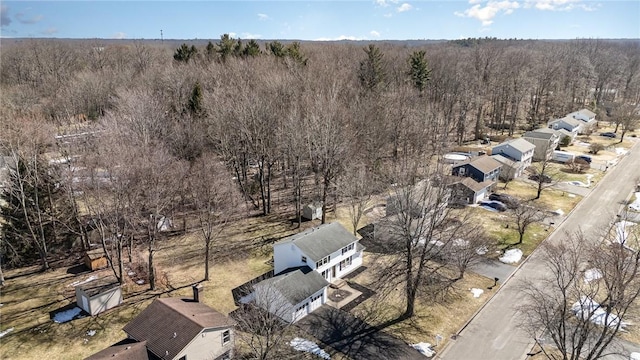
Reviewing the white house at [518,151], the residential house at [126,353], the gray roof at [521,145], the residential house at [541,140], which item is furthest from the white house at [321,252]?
the residential house at [541,140]

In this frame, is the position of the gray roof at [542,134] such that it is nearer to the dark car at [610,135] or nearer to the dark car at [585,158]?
the dark car at [585,158]

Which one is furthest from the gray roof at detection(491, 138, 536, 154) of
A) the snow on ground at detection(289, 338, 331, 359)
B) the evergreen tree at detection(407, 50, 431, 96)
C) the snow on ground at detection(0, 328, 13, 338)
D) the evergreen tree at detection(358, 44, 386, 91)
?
the snow on ground at detection(0, 328, 13, 338)

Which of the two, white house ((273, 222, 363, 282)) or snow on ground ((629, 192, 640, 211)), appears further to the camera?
snow on ground ((629, 192, 640, 211))

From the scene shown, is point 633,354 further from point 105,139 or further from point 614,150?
point 614,150

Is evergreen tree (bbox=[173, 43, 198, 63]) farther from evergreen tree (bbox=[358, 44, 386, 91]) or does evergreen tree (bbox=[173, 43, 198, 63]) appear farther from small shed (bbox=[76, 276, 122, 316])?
small shed (bbox=[76, 276, 122, 316])

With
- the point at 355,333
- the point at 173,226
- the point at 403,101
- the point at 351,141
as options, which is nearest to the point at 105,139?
the point at 173,226

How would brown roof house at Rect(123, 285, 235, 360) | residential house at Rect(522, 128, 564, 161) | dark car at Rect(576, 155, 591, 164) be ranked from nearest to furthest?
1. brown roof house at Rect(123, 285, 235, 360)
2. dark car at Rect(576, 155, 591, 164)
3. residential house at Rect(522, 128, 564, 161)

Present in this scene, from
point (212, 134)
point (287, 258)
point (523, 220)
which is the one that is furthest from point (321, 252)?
point (212, 134)
